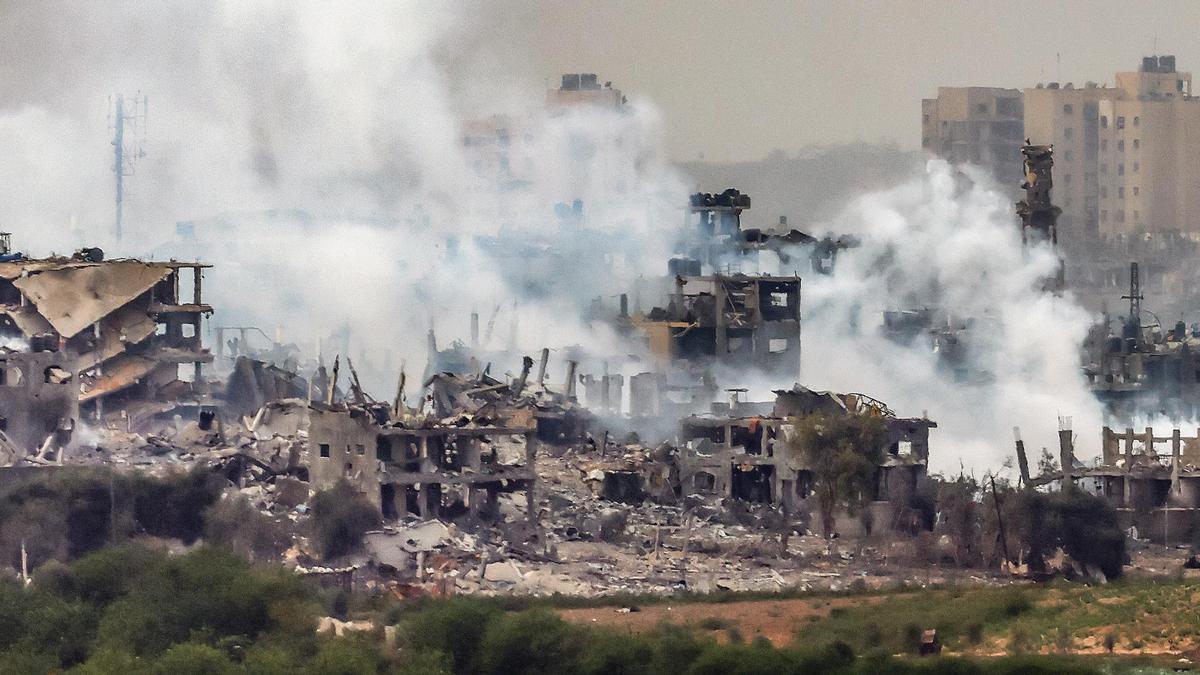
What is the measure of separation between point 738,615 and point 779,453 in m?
16.9

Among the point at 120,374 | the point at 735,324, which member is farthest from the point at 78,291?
the point at 735,324

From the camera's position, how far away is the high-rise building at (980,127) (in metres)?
145

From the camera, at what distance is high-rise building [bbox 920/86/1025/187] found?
145 m

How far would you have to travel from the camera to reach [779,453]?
234 feet

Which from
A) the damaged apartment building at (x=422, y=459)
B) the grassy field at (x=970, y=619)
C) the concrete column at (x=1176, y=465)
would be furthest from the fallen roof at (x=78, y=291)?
the grassy field at (x=970, y=619)

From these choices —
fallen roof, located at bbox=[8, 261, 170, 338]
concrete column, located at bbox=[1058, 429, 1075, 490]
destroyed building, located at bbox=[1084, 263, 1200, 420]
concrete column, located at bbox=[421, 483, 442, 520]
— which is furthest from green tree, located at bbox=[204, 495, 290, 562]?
destroyed building, located at bbox=[1084, 263, 1200, 420]

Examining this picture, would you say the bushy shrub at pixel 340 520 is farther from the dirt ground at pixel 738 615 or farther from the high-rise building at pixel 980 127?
the high-rise building at pixel 980 127

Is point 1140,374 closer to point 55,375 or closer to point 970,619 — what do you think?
point 55,375

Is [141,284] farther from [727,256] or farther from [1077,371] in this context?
[1077,371]

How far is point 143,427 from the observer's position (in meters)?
76.9

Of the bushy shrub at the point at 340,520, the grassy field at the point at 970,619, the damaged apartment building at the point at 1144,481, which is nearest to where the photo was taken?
the grassy field at the point at 970,619

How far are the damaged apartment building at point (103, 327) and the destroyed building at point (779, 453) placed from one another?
13.7m

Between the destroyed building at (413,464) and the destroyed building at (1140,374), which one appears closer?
the destroyed building at (413,464)

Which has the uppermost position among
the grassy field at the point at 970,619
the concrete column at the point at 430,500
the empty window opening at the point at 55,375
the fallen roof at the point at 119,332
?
the fallen roof at the point at 119,332
